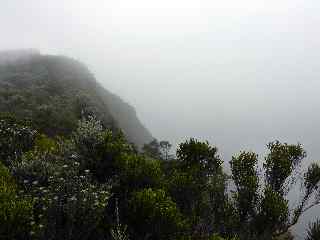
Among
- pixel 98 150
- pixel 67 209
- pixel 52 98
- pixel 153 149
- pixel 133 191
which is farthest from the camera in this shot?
pixel 153 149

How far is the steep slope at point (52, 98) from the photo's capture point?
76.9m

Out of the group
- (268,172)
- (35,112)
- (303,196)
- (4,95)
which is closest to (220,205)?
(268,172)

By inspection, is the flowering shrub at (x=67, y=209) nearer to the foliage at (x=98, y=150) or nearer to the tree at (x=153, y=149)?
the foliage at (x=98, y=150)

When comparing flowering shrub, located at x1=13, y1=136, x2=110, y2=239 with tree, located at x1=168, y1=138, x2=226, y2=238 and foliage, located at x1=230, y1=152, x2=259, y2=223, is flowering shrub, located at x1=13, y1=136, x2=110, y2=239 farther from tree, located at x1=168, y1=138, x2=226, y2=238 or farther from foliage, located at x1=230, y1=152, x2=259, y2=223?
foliage, located at x1=230, y1=152, x2=259, y2=223

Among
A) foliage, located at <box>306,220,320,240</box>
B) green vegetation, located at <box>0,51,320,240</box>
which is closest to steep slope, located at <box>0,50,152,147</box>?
green vegetation, located at <box>0,51,320,240</box>

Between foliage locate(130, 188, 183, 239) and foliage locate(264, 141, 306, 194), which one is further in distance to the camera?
foliage locate(264, 141, 306, 194)

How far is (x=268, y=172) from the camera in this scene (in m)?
34.2

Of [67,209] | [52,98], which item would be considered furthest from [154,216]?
[52,98]

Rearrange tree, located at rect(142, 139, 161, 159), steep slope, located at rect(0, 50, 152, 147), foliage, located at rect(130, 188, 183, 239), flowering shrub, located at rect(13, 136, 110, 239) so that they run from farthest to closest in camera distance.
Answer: tree, located at rect(142, 139, 161, 159), steep slope, located at rect(0, 50, 152, 147), foliage, located at rect(130, 188, 183, 239), flowering shrub, located at rect(13, 136, 110, 239)

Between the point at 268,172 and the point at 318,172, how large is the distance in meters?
4.61

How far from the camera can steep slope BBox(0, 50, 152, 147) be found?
76875mm

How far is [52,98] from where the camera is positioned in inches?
3784

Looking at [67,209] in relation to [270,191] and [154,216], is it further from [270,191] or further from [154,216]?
[270,191]

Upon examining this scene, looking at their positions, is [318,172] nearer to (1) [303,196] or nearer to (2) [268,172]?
(1) [303,196]
